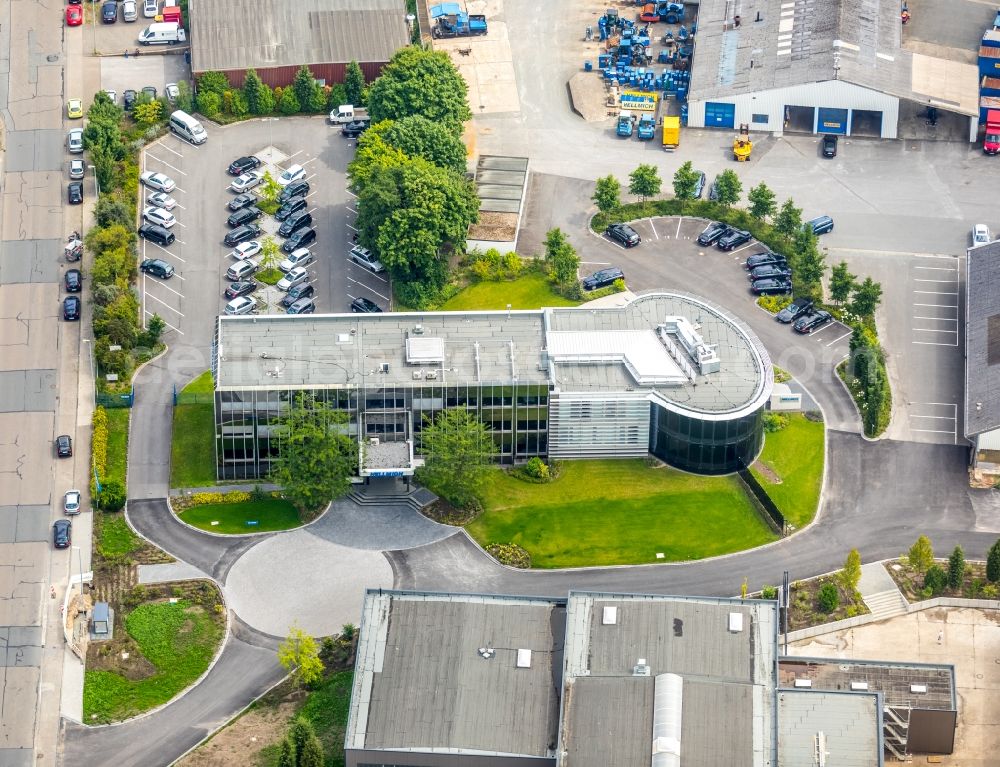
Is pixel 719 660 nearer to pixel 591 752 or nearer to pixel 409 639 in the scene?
pixel 591 752

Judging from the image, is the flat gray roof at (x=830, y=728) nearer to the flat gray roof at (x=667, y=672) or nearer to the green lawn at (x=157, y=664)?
the flat gray roof at (x=667, y=672)

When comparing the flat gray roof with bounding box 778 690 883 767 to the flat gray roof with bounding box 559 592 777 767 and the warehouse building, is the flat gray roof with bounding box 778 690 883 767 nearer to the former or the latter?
the warehouse building

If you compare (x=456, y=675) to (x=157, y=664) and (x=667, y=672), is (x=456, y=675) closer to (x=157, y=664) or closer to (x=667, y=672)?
(x=667, y=672)

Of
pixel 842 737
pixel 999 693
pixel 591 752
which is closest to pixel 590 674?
pixel 591 752

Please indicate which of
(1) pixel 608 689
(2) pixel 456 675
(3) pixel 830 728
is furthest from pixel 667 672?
(2) pixel 456 675

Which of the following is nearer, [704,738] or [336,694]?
[704,738]
